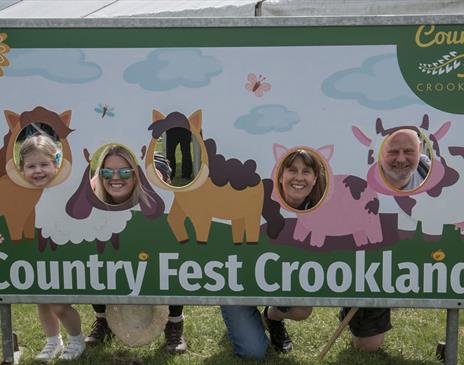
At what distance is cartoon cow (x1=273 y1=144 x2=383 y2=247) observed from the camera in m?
2.80

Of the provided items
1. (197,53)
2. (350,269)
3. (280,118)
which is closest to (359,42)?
(280,118)

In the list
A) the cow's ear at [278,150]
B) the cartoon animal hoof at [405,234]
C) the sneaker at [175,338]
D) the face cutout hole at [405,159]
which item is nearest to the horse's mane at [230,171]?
the cow's ear at [278,150]

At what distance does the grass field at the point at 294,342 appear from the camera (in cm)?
331

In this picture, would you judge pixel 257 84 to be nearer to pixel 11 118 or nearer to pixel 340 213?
pixel 340 213

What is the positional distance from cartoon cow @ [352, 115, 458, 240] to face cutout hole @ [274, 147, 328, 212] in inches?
8.5

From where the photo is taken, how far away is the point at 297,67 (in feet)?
8.91

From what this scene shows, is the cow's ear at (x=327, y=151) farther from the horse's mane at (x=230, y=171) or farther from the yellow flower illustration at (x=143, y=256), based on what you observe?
the yellow flower illustration at (x=143, y=256)

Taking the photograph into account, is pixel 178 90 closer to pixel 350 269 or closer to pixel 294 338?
pixel 350 269

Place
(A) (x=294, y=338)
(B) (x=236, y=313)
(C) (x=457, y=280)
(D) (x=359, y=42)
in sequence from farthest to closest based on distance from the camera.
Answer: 1. (A) (x=294, y=338)
2. (B) (x=236, y=313)
3. (C) (x=457, y=280)
4. (D) (x=359, y=42)

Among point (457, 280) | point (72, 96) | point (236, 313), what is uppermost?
point (72, 96)

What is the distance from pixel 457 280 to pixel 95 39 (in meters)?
Result: 1.97

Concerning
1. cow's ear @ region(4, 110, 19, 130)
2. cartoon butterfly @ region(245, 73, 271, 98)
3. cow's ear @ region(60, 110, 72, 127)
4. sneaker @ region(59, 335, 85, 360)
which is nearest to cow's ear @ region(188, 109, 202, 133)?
cartoon butterfly @ region(245, 73, 271, 98)

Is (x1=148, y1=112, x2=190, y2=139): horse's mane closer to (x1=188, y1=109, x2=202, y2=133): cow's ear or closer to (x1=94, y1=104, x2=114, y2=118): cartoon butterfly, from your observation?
(x1=188, y1=109, x2=202, y2=133): cow's ear

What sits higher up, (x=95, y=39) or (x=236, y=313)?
(x=95, y=39)
